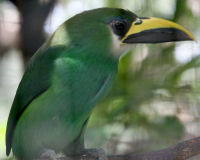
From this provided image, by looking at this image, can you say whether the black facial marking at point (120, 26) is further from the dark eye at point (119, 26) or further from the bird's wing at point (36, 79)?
the bird's wing at point (36, 79)

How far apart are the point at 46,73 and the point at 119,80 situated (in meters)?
0.33

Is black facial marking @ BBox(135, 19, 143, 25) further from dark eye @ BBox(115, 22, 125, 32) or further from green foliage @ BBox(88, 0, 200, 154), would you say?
green foliage @ BBox(88, 0, 200, 154)

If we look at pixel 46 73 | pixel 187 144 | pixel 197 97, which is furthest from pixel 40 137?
pixel 197 97

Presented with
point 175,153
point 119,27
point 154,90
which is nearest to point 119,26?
point 119,27

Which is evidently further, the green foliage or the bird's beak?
the green foliage

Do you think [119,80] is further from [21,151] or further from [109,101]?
[21,151]

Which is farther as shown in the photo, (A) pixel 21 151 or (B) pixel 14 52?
(A) pixel 21 151

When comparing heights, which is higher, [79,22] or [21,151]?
[79,22]

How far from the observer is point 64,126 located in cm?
99

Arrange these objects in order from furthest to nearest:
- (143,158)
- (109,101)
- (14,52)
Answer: (109,101) < (143,158) < (14,52)

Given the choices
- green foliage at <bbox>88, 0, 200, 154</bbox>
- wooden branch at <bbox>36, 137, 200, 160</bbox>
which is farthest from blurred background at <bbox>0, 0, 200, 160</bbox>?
wooden branch at <bbox>36, 137, 200, 160</bbox>

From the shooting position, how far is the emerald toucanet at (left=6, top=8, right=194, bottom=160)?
38.0 inches

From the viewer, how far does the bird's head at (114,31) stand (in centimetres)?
99

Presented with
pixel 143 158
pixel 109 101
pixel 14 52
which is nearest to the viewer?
pixel 14 52
